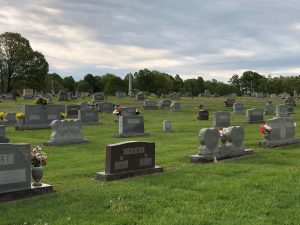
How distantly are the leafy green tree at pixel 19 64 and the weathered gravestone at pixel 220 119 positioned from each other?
60.8 metres

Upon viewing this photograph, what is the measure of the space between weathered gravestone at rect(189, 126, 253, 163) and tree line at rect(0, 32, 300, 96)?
7269 cm

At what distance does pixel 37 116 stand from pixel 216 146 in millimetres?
15704

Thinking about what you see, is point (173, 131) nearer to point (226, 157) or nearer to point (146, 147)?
point (226, 157)

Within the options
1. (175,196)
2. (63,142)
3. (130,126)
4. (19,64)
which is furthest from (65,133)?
(19,64)

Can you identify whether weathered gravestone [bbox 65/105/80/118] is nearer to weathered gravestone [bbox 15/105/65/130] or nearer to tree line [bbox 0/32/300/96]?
weathered gravestone [bbox 15/105/65/130]

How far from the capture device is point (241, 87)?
6314 inches

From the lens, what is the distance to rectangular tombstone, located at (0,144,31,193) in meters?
9.27

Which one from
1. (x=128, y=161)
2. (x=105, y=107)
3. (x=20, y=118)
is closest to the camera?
(x=128, y=161)

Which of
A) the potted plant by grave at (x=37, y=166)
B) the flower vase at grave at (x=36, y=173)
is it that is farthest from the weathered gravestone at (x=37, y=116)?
the flower vase at grave at (x=36, y=173)

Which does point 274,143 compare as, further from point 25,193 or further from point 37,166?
point 25,193

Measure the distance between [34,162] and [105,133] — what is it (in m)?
14.8

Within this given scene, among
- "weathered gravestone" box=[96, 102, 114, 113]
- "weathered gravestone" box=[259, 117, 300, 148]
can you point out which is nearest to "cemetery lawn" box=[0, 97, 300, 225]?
"weathered gravestone" box=[259, 117, 300, 148]

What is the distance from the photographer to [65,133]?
66.2ft

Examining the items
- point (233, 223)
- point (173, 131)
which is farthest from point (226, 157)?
point (173, 131)
